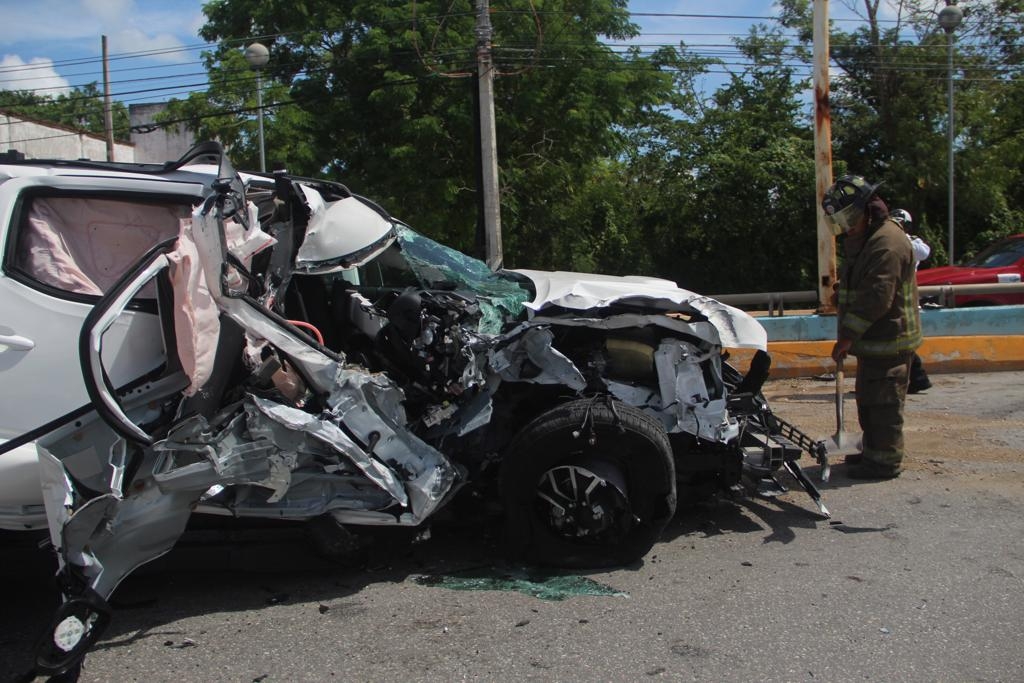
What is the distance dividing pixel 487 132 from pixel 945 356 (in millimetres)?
8601

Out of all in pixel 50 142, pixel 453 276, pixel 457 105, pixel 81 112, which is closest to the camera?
pixel 453 276

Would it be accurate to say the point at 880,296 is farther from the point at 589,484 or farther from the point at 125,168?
the point at 125,168

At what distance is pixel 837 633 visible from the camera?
11.7ft

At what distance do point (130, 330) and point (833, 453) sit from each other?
4.50 m

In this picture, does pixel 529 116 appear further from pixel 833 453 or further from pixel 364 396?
pixel 364 396

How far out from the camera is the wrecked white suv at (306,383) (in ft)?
11.3

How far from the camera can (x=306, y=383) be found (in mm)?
3820

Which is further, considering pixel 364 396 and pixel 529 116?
pixel 529 116

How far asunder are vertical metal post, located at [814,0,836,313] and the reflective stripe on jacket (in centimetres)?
445

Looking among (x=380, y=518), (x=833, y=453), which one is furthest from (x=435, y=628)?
(x=833, y=453)

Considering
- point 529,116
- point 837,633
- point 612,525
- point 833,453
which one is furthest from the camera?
point 529,116

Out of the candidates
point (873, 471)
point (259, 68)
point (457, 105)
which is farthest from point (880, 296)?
point (259, 68)

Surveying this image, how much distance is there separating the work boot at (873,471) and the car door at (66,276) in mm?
4381

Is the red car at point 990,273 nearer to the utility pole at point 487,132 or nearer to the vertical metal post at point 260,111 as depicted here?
the utility pole at point 487,132
